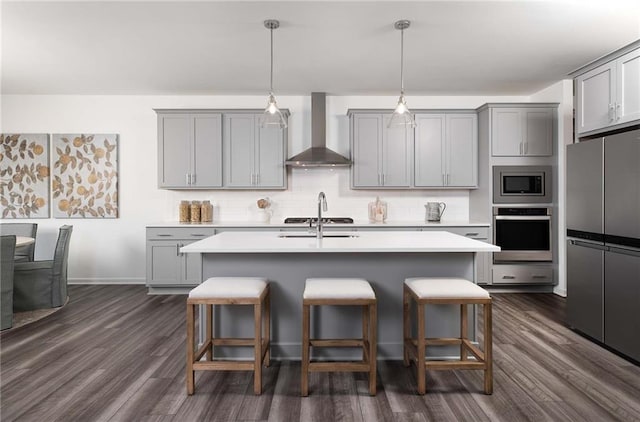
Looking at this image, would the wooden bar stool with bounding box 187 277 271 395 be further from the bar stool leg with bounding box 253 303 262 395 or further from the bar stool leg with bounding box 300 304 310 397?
the bar stool leg with bounding box 300 304 310 397

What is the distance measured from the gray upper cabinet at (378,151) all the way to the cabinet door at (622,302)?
2643 millimetres

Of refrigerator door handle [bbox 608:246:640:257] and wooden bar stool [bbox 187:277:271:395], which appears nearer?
wooden bar stool [bbox 187:277:271:395]

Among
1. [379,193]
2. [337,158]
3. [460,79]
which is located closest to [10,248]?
[337,158]

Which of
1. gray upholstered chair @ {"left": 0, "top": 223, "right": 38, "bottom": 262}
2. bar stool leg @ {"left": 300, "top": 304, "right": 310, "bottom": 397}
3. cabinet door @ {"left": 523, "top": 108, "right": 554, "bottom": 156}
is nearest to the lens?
bar stool leg @ {"left": 300, "top": 304, "right": 310, "bottom": 397}

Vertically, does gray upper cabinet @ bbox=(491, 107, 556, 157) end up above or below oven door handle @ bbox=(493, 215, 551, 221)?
above

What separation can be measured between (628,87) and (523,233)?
7.20 ft

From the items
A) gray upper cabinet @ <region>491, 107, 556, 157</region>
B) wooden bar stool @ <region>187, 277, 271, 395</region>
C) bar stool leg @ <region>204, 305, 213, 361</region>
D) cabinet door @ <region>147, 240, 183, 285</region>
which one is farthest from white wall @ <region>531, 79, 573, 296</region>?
cabinet door @ <region>147, 240, 183, 285</region>

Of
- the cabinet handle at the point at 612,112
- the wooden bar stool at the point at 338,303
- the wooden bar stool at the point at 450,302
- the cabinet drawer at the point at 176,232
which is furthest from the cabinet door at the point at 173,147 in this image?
the cabinet handle at the point at 612,112

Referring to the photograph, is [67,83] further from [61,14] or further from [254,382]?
[254,382]

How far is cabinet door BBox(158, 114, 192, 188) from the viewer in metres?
5.13

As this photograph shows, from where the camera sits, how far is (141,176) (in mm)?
5484

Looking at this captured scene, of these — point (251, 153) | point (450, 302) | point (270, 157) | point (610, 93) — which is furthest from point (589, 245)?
point (251, 153)

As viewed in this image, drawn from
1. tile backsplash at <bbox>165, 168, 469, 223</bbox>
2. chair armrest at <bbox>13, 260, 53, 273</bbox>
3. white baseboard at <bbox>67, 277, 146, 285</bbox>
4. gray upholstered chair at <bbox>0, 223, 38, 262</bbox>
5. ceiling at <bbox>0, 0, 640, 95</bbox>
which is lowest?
white baseboard at <bbox>67, 277, 146, 285</bbox>

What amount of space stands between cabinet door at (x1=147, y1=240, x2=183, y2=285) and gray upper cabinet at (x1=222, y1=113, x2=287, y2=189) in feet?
3.55
